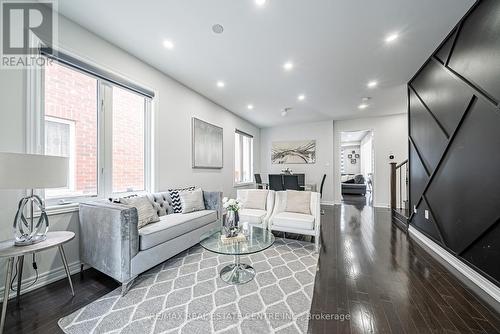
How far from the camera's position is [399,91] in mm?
4156

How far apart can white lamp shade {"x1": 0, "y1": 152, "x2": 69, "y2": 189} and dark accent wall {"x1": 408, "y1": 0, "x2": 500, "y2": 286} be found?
4.04 metres

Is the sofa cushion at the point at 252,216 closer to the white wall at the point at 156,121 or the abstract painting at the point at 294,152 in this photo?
the white wall at the point at 156,121

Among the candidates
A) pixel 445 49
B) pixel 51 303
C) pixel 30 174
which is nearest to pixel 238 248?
pixel 51 303

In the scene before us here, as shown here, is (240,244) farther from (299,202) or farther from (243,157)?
(243,157)

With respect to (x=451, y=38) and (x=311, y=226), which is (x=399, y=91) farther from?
(x=311, y=226)

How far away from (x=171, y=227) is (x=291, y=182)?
3170 millimetres

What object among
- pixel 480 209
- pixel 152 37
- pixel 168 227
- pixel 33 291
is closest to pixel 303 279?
pixel 168 227

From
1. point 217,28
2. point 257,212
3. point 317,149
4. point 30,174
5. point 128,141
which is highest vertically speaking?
point 217,28

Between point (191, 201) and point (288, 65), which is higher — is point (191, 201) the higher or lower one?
the lower one

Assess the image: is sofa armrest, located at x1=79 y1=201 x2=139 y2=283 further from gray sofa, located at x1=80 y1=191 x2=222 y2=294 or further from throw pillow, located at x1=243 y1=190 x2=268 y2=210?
throw pillow, located at x1=243 y1=190 x2=268 y2=210

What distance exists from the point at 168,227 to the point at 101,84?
220 centimetres

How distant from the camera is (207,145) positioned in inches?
177

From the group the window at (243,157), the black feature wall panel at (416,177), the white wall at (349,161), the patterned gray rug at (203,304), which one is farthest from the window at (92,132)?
the white wall at (349,161)

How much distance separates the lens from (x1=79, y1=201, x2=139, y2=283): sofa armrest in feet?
6.10
